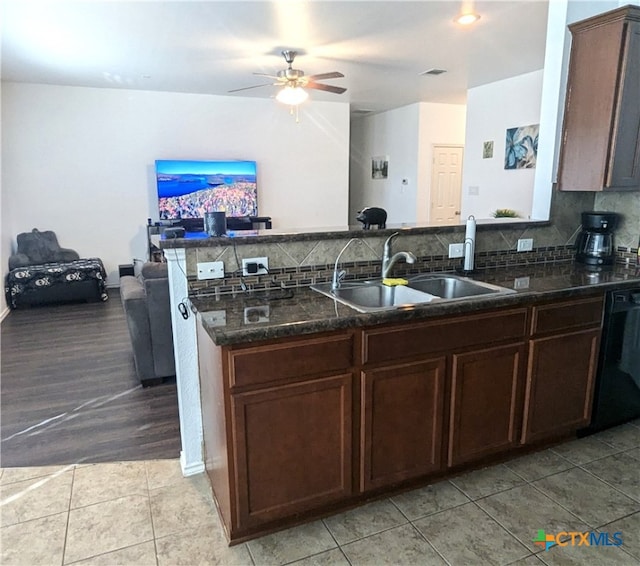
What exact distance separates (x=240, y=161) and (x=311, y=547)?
6.01 meters

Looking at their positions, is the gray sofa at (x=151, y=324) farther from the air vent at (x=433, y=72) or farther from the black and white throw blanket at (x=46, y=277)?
the air vent at (x=433, y=72)

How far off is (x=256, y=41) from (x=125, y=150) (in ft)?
10.0

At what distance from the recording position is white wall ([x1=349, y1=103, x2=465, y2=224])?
758 centimetres

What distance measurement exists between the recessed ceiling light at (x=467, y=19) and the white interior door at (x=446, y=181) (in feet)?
12.7

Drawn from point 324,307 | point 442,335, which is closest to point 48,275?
point 324,307

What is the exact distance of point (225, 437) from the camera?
1.70 metres

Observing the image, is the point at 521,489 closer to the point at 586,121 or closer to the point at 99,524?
the point at 99,524

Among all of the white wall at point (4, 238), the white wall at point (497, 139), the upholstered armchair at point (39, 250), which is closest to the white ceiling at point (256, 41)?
the white wall at point (497, 139)

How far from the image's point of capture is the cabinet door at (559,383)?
7.40ft

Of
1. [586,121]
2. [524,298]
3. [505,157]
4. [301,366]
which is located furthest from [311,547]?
[505,157]

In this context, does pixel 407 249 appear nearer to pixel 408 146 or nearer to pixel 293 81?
pixel 293 81

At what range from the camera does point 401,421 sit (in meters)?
1.99

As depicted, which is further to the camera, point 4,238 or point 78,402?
point 4,238

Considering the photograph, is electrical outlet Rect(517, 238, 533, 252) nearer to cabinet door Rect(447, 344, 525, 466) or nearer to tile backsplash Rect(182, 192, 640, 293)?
tile backsplash Rect(182, 192, 640, 293)
